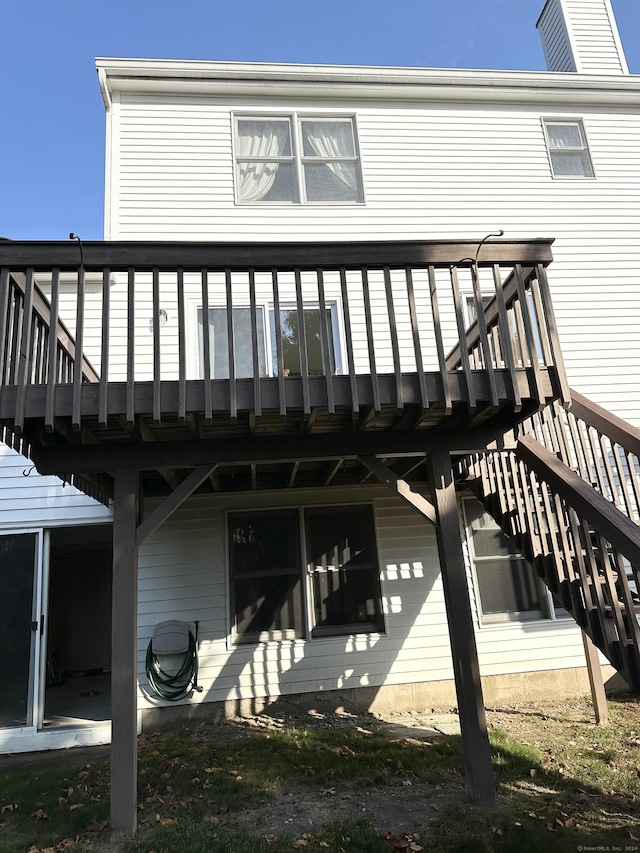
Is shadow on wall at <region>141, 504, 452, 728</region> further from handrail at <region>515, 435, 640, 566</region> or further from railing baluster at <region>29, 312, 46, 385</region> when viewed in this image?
railing baluster at <region>29, 312, 46, 385</region>

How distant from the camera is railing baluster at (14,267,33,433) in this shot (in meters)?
3.75

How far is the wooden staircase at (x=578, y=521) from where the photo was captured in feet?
11.8

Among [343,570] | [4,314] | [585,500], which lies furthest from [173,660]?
[585,500]

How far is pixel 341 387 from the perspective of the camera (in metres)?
4.05

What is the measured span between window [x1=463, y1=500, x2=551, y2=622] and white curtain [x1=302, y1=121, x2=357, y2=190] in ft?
15.4

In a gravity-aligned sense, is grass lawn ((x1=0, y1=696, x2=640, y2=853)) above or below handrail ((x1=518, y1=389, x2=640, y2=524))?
below

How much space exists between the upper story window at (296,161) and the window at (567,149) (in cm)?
295

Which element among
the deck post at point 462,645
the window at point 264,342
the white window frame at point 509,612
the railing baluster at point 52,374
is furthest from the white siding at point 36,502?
the white window frame at point 509,612

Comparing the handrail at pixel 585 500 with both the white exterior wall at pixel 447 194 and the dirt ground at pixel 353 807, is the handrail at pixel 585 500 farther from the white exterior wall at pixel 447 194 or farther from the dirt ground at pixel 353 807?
the white exterior wall at pixel 447 194

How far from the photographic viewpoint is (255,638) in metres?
6.58

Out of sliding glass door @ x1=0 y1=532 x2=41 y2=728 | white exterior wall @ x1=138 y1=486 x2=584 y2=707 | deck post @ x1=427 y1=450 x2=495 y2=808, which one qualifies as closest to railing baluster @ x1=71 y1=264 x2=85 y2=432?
deck post @ x1=427 y1=450 x2=495 y2=808

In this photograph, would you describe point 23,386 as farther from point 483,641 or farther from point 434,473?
point 483,641

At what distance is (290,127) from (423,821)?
26.2ft

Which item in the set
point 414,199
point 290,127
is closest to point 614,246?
point 414,199
